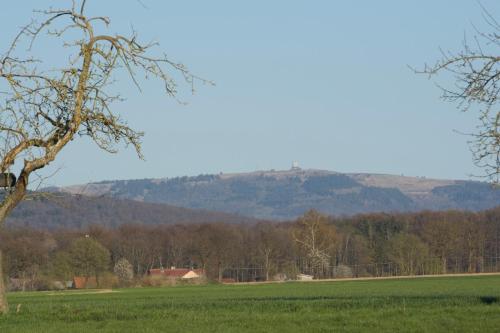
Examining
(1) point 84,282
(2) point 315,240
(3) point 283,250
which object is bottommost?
(1) point 84,282

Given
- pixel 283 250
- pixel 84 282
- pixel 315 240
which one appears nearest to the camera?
pixel 315 240

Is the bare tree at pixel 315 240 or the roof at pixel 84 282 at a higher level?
the bare tree at pixel 315 240

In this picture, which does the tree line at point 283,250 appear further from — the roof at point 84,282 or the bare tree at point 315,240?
the roof at point 84,282

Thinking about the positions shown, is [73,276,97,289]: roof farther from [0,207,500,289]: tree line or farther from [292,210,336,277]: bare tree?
[292,210,336,277]: bare tree

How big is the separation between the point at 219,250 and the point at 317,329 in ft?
529

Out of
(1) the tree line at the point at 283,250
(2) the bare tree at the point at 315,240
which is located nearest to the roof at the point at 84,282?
(1) the tree line at the point at 283,250

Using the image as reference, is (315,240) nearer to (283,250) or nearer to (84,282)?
(84,282)

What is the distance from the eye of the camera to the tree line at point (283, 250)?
512 feet

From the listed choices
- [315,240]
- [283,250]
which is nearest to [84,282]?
[315,240]

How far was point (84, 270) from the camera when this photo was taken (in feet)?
458

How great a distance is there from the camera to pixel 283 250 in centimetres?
18412

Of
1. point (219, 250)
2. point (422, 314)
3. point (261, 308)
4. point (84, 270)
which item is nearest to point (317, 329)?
point (422, 314)

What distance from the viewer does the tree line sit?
156 m

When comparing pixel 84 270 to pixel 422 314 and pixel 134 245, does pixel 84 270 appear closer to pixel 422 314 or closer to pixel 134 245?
pixel 134 245
